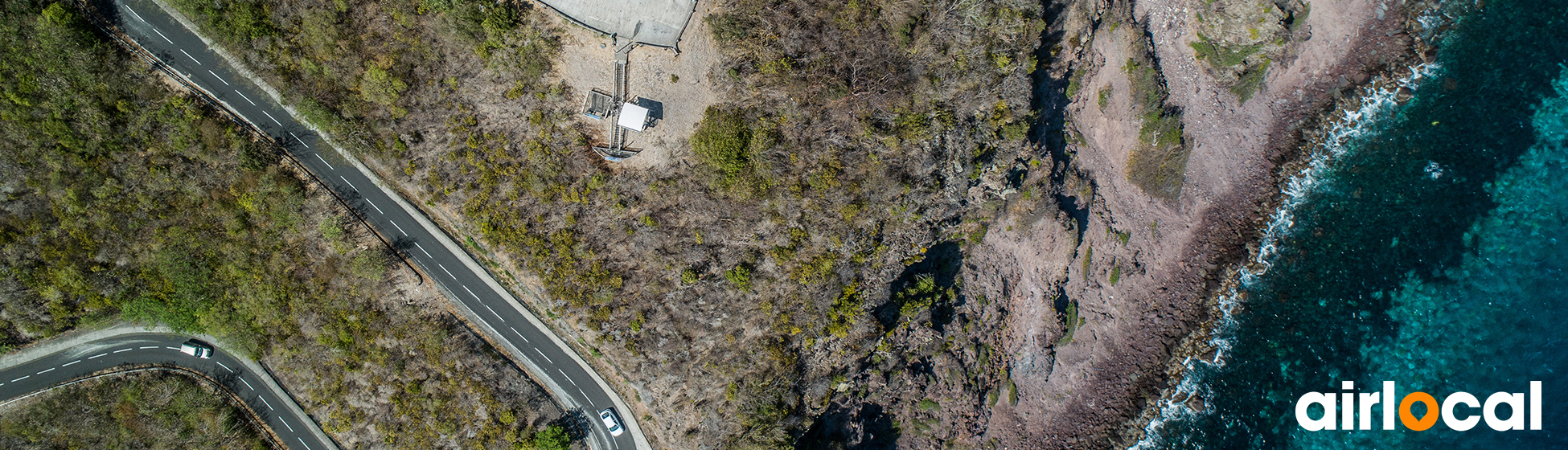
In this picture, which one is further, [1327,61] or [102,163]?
[1327,61]

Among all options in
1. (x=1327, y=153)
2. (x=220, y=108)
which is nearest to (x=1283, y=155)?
(x=1327, y=153)

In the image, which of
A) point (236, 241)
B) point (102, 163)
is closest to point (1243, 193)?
point (236, 241)

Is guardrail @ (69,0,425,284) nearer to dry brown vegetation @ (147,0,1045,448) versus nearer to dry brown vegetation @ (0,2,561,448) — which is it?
dry brown vegetation @ (0,2,561,448)

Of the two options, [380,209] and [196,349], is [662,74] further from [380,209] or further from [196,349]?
[196,349]

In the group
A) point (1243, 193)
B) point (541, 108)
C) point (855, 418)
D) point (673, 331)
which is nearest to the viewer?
point (541, 108)

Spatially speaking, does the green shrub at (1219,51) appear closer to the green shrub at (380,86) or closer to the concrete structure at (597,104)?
the concrete structure at (597,104)

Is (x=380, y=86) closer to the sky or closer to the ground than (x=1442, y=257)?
closer to the sky

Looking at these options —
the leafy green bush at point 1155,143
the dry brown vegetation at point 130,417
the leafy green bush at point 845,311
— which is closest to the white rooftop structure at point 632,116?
the leafy green bush at point 845,311

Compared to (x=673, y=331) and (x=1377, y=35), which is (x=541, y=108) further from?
(x=1377, y=35)

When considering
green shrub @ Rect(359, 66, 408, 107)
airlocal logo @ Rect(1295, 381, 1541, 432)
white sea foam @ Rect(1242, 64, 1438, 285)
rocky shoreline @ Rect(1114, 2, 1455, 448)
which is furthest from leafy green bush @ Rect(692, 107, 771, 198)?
airlocal logo @ Rect(1295, 381, 1541, 432)
